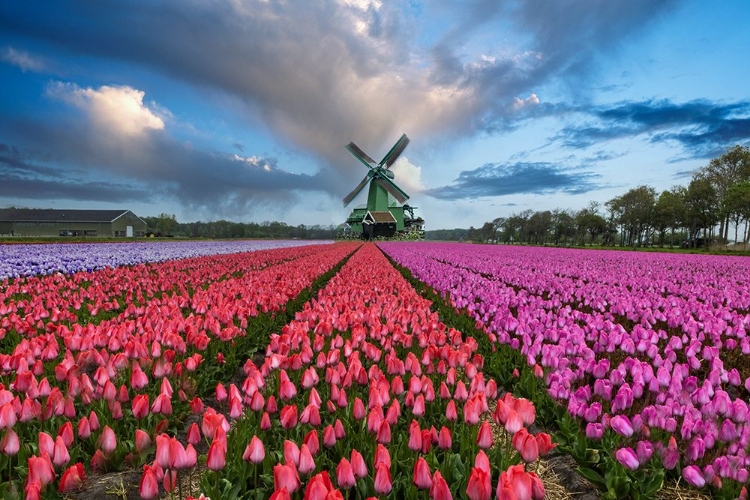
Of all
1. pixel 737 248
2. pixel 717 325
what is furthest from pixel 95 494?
pixel 737 248

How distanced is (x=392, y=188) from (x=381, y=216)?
6.00 meters

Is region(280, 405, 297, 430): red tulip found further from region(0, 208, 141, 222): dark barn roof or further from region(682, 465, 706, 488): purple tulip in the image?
region(0, 208, 141, 222): dark barn roof

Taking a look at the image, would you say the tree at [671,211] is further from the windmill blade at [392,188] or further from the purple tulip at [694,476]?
the purple tulip at [694,476]

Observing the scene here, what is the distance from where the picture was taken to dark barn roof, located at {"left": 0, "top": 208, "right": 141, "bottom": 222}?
9225 centimetres

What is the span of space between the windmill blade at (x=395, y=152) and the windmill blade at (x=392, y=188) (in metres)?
3.03

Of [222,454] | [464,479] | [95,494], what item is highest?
[222,454]

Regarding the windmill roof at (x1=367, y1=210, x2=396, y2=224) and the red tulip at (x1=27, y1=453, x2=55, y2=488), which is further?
the windmill roof at (x1=367, y1=210, x2=396, y2=224)

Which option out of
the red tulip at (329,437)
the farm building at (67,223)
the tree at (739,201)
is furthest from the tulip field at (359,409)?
the farm building at (67,223)

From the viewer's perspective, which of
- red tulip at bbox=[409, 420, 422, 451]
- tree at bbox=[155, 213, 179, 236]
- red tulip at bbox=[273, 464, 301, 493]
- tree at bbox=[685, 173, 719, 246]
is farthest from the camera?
tree at bbox=[155, 213, 179, 236]

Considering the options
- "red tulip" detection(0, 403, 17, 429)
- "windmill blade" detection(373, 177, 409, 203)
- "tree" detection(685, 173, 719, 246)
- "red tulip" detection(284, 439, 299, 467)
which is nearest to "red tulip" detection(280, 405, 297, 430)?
"red tulip" detection(284, 439, 299, 467)

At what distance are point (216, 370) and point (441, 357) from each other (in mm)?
2595

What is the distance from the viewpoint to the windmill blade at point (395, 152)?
82000 millimetres

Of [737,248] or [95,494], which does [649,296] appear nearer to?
[95,494]

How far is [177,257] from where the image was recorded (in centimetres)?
2305
